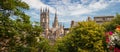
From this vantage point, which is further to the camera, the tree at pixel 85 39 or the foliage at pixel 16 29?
the tree at pixel 85 39

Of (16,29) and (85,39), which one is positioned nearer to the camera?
(16,29)

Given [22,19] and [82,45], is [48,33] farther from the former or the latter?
[22,19]

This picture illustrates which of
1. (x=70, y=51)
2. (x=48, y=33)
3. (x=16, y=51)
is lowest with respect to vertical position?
(x=48, y=33)

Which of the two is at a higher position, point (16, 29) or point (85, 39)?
point (16, 29)

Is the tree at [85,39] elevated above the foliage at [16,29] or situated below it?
below

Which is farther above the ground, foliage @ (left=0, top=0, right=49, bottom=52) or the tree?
foliage @ (left=0, top=0, right=49, bottom=52)

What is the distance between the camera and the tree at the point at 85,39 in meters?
71.6

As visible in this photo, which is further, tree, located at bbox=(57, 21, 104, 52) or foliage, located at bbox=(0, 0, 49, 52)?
tree, located at bbox=(57, 21, 104, 52)

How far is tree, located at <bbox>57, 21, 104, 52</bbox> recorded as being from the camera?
7162 centimetres

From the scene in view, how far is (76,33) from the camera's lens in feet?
246

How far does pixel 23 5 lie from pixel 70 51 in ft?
150

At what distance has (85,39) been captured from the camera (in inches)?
2832

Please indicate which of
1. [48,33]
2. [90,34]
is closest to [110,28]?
[90,34]

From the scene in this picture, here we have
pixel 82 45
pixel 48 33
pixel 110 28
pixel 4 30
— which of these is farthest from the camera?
pixel 48 33
